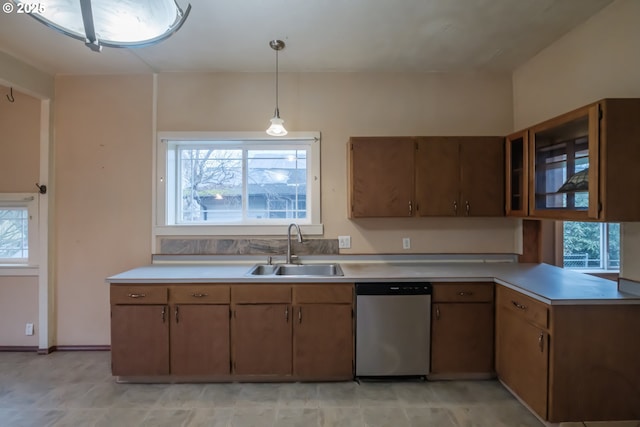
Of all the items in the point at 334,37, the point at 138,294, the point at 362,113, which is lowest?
the point at 138,294

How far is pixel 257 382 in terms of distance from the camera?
2371mm

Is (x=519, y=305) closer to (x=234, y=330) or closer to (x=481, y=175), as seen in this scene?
(x=481, y=175)

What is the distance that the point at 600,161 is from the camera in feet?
5.74

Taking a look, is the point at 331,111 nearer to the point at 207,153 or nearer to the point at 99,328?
the point at 207,153

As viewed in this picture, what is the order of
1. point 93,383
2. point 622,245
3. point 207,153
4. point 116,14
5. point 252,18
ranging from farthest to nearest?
point 207,153, point 93,383, point 252,18, point 622,245, point 116,14

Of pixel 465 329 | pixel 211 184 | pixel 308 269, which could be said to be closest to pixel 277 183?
pixel 211 184

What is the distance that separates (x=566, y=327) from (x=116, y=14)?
274 cm

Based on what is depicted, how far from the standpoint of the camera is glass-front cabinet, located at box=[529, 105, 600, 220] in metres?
1.79

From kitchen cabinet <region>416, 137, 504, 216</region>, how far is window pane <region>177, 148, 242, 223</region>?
5.77 ft

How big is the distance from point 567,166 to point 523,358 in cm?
133

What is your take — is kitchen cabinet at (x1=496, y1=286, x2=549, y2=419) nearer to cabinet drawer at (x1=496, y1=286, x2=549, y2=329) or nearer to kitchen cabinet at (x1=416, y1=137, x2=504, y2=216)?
cabinet drawer at (x1=496, y1=286, x2=549, y2=329)

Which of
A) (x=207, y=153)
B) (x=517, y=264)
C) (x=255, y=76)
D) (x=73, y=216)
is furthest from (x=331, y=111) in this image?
(x=73, y=216)

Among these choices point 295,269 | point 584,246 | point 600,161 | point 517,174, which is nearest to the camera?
point 600,161

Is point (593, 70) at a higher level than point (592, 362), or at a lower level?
higher
